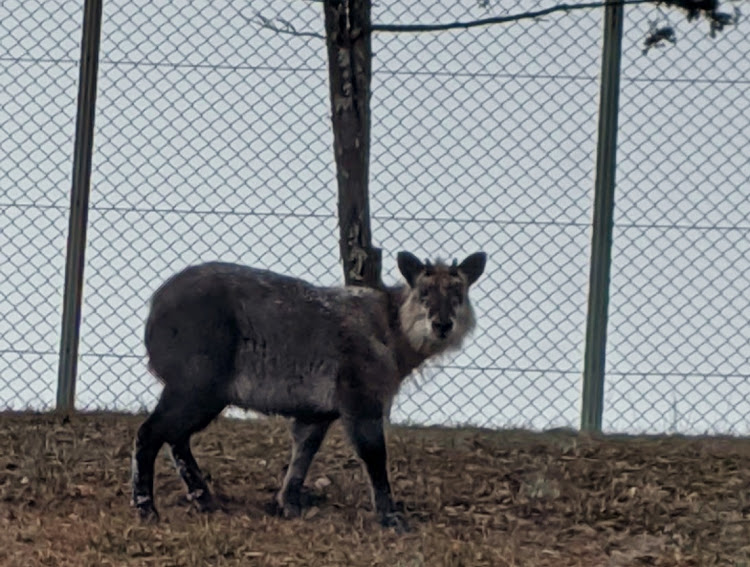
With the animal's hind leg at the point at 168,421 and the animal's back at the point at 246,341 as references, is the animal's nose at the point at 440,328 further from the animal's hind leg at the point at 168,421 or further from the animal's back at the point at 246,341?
the animal's hind leg at the point at 168,421

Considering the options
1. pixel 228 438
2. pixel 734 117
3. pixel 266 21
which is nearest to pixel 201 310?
pixel 228 438

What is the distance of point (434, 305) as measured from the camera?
8844 mm

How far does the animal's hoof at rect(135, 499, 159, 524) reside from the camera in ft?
28.2

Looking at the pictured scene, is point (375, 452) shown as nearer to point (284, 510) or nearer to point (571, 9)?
point (284, 510)

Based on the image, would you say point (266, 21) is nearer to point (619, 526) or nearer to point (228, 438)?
point (228, 438)

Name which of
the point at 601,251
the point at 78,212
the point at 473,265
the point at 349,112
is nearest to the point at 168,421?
the point at 473,265

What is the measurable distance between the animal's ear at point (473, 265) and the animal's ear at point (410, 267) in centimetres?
24

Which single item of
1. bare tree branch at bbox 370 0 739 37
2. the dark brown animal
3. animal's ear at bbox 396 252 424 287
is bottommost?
the dark brown animal

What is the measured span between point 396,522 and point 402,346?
35.9 inches

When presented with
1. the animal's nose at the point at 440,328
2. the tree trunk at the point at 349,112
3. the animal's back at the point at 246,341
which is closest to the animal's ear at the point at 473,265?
the animal's nose at the point at 440,328

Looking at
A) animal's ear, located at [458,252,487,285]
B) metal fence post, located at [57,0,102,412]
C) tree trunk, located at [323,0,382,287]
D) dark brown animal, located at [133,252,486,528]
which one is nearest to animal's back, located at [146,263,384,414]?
dark brown animal, located at [133,252,486,528]

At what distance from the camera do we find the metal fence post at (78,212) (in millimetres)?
10266

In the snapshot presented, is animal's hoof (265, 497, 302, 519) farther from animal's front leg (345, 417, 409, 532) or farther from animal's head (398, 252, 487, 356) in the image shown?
animal's head (398, 252, 487, 356)

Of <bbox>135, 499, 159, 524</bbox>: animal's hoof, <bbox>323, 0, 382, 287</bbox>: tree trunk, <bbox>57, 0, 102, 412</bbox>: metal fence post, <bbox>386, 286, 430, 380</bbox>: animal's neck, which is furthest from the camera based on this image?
<bbox>57, 0, 102, 412</bbox>: metal fence post
